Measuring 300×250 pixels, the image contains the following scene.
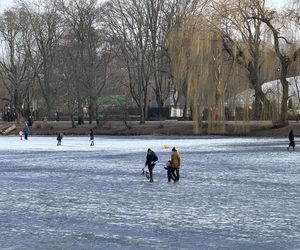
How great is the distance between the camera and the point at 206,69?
51656 millimetres

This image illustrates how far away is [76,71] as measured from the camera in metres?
73.6

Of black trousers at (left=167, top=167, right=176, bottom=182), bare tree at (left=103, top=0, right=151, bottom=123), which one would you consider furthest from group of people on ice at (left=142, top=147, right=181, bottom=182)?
bare tree at (left=103, top=0, right=151, bottom=123)

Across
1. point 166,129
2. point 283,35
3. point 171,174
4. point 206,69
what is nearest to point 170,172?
point 171,174

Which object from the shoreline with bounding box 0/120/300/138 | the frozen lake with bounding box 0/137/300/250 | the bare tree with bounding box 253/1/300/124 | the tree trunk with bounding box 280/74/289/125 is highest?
the bare tree with bounding box 253/1/300/124

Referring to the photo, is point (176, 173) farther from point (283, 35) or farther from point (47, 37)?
point (47, 37)

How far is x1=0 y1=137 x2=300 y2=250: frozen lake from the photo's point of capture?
45.3ft

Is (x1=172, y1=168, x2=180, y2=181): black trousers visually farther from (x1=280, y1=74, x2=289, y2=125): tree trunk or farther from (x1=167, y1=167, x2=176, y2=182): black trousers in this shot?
(x1=280, y1=74, x2=289, y2=125): tree trunk

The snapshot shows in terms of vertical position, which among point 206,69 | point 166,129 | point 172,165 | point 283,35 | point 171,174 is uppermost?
point 283,35

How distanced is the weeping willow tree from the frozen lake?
60.2 feet

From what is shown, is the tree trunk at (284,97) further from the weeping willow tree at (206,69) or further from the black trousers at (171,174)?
the black trousers at (171,174)

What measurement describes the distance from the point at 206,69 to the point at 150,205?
3424 centimetres

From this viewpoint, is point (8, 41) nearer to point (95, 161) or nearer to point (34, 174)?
point (95, 161)

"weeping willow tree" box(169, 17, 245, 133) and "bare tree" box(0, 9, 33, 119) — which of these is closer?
"weeping willow tree" box(169, 17, 245, 133)

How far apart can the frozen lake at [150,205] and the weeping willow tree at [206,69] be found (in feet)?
60.2
